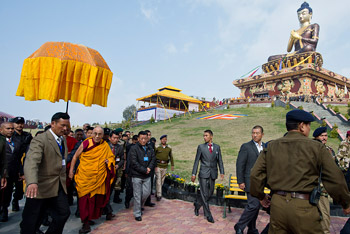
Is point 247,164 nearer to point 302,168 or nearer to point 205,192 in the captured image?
point 205,192

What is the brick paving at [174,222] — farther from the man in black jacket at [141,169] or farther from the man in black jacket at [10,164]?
the man in black jacket at [10,164]

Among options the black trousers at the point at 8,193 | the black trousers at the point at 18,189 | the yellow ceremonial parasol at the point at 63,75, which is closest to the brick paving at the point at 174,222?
the black trousers at the point at 8,193

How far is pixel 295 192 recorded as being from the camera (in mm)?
2408

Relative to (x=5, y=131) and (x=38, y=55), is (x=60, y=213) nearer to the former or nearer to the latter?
(x=5, y=131)

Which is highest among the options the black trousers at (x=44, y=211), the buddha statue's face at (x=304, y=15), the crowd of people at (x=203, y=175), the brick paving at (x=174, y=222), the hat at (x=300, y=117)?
the buddha statue's face at (x=304, y=15)

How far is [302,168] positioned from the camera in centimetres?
241

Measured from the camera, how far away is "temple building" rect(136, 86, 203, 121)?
103 feet

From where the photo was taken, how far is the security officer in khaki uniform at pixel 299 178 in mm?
2314

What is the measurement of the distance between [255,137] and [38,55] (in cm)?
554

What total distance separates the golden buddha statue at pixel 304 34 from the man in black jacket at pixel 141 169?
4082cm

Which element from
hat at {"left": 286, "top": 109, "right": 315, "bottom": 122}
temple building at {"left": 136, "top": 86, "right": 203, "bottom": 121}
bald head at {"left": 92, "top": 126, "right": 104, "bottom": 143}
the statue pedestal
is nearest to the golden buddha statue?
the statue pedestal

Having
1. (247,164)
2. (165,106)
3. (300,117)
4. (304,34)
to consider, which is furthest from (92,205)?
(304,34)

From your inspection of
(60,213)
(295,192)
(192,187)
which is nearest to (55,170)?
(60,213)

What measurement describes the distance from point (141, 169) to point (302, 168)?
3.83m
